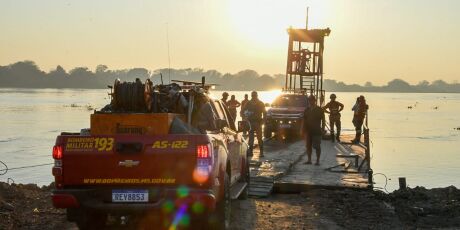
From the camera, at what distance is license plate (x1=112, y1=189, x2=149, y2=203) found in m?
7.75

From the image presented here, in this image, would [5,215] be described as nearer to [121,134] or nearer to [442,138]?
[121,134]

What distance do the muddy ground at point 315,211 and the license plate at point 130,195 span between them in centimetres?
225

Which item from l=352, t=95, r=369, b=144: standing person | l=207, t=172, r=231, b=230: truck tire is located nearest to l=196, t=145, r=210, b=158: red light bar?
l=207, t=172, r=231, b=230: truck tire

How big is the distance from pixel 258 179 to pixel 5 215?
5.54m

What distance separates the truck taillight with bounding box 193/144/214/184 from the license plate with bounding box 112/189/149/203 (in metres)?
0.63

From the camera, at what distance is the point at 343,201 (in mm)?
12477

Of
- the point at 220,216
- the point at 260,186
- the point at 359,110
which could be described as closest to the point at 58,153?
the point at 220,216

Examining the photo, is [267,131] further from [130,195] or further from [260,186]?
[130,195]

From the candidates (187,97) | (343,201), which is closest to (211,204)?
(187,97)

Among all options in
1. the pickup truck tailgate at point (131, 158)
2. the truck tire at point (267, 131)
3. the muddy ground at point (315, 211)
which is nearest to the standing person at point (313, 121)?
the muddy ground at point (315, 211)

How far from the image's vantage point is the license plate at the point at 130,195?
25.4 ft

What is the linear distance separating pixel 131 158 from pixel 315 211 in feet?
15.4

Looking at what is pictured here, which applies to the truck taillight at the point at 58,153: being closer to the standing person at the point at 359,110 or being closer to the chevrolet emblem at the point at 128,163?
the chevrolet emblem at the point at 128,163

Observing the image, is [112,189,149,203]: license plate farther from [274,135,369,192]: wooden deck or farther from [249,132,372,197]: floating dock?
[274,135,369,192]: wooden deck
